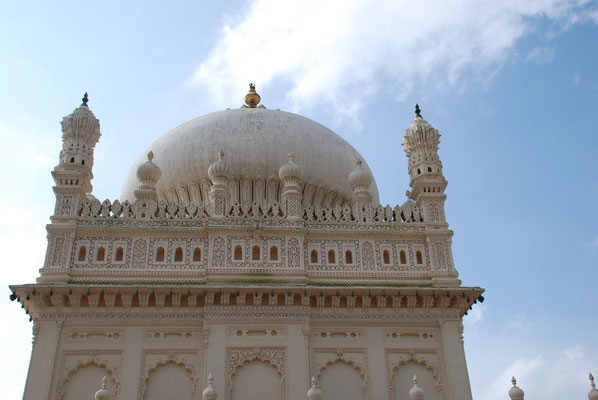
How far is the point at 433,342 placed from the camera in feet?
46.0

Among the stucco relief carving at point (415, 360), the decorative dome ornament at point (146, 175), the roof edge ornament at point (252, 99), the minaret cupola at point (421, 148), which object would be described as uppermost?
the roof edge ornament at point (252, 99)

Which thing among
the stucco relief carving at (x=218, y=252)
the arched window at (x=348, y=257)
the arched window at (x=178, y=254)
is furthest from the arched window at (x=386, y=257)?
the arched window at (x=178, y=254)

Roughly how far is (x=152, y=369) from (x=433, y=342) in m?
5.64

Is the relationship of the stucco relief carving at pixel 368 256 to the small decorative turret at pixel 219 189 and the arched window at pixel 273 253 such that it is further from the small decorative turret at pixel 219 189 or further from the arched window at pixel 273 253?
the small decorative turret at pixel 219 189

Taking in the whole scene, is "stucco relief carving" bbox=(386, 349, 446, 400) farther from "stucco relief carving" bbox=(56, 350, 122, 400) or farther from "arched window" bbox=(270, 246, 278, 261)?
"stucco relief carving" bbox=(56, 350, 122, 400)

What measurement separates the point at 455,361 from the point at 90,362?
23.5 feet

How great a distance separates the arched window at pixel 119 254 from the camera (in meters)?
14.4

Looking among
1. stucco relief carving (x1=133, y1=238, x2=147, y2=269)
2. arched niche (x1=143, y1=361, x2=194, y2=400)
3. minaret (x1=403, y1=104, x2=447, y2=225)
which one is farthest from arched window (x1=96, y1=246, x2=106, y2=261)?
minaret (x1=403, y1=104, x2=447, y2=225)

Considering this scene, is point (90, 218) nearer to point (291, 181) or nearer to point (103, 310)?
point (103, 310)

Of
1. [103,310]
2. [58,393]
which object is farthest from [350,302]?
[58,393]

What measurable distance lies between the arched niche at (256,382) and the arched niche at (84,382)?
7.62 feet

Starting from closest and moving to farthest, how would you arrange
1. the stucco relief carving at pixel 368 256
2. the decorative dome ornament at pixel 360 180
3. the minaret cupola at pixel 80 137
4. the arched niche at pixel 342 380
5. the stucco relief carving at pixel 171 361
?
the stucco relief carving at pixel 171 361, the arched niche at pixel 342 380, the stucco relief carving at pixel 368 256, the minaret cupola at pixel 80 137, the decorative dome ornament at pixel 360 180

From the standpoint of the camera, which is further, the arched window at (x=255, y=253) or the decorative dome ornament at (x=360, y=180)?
the decorative dome ornament at (x=360, y=180)

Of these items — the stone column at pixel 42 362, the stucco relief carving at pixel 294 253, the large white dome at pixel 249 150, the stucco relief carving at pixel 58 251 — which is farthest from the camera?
the large white dome at pixel 249 150
